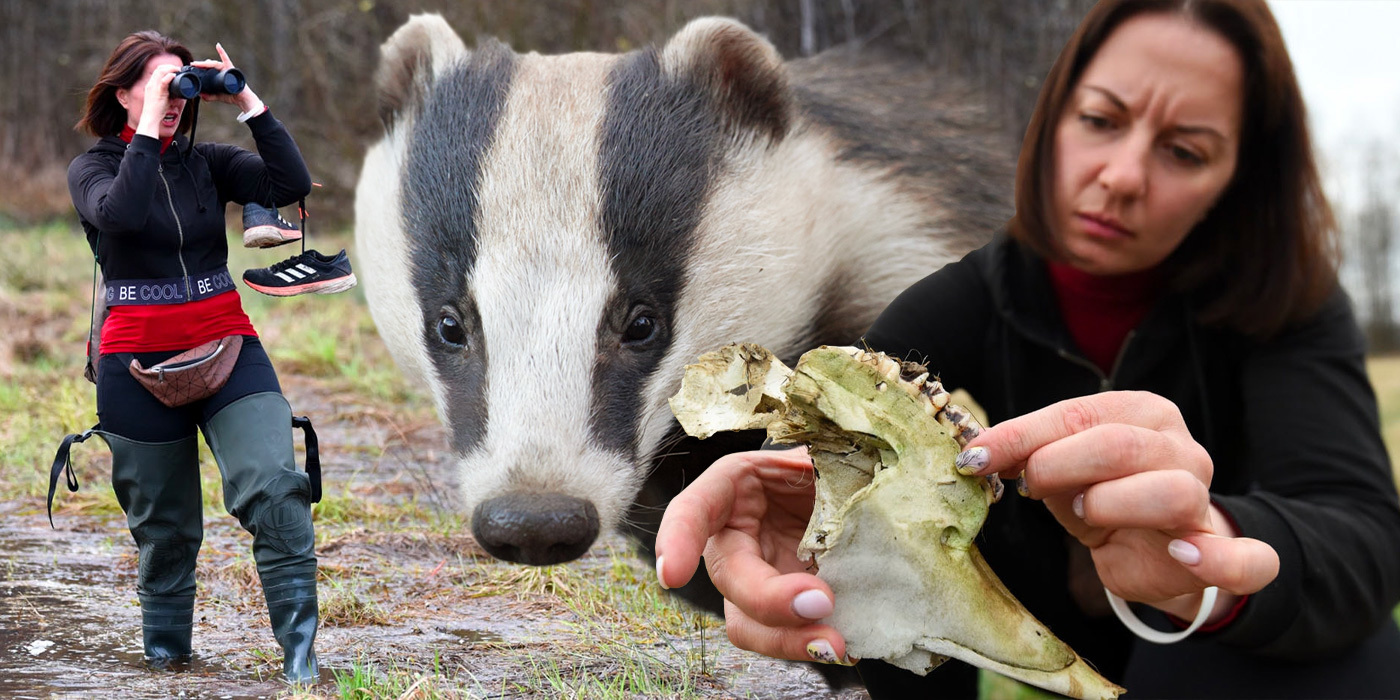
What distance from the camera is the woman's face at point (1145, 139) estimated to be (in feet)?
6.07

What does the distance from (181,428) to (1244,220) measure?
5.47 feet

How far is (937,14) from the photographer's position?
13.0 ft

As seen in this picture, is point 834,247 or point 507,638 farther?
point 834,247

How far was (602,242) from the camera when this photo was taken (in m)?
2.04

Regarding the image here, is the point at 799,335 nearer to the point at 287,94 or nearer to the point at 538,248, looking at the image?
the point at 538,248

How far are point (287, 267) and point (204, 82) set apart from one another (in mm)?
232

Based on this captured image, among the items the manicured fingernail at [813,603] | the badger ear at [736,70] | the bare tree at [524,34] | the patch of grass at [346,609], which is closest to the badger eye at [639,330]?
the badger ear at [736,70]

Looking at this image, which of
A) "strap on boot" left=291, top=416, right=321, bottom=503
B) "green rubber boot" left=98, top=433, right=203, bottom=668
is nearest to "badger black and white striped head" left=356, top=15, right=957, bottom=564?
"strap on boot" left=291, top=416, right=321, bottom=503

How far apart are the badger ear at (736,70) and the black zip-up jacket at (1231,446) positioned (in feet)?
1.64

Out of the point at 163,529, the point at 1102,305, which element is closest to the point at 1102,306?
the point at 1102,305

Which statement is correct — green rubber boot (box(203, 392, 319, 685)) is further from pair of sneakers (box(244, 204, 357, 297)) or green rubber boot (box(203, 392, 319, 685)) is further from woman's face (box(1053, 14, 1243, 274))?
woman's face (box(1053, 14, 1243, 274))

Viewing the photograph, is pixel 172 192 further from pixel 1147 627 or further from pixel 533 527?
pixel 1147 627

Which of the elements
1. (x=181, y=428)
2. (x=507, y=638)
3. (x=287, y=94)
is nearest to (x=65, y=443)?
(x=181, y=428)

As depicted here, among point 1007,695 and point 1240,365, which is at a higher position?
point 1240,365
